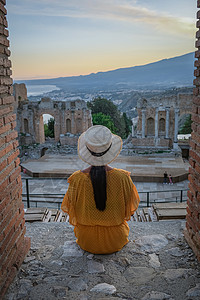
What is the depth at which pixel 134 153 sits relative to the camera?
2256cm

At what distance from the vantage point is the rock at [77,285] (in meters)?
3.30

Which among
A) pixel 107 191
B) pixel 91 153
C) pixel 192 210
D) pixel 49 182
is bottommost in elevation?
pixel 49 182

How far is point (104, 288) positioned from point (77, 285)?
0.34 metres

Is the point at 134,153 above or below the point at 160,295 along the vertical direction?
below

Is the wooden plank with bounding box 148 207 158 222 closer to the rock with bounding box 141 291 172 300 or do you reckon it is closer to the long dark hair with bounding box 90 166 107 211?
the long dark hair with bounding box 90 166 107 211

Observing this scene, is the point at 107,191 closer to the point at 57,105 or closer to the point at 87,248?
the point at 87,248

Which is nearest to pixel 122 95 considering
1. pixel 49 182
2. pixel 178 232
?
pixel 49 182

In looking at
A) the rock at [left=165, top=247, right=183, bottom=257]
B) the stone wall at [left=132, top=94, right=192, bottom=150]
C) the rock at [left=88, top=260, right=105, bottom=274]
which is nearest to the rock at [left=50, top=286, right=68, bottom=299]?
the rock at [left=88, top=260, right=105, bottom=274]

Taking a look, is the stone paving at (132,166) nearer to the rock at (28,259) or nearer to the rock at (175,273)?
the rock at (28,259)

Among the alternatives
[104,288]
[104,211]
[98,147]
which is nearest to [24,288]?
[104,288]

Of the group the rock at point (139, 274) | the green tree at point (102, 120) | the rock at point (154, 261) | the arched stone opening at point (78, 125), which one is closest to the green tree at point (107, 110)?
the green tree at point (102, 120)

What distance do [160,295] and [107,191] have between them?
4.88 feet

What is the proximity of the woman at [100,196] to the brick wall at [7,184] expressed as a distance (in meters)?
0.80

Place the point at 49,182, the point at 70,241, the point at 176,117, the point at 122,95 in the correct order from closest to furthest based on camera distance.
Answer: the point at 70,241 < the point at 49,182 < the point at 176,117 < the point at 122,95
